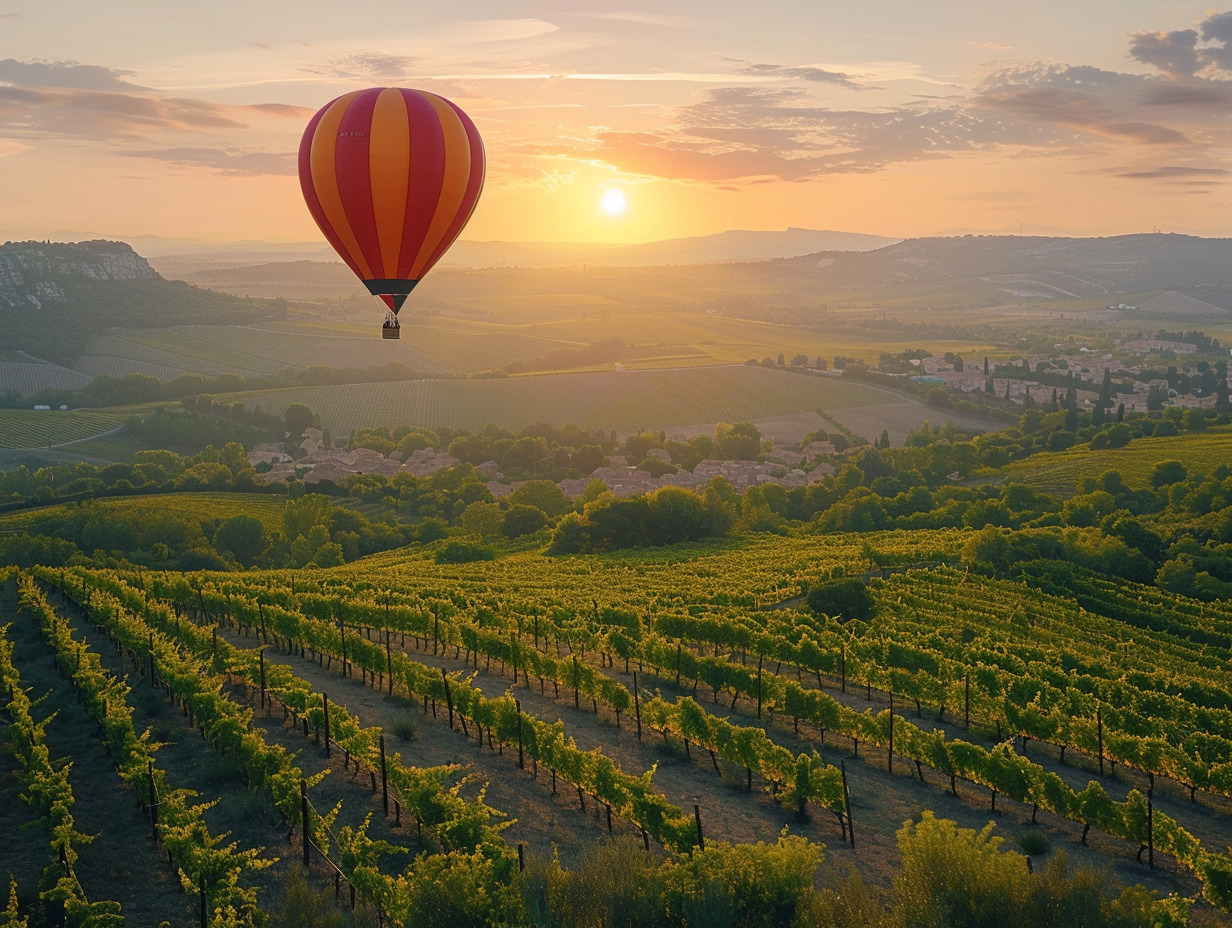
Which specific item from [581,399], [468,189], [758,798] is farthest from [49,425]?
[758,798]

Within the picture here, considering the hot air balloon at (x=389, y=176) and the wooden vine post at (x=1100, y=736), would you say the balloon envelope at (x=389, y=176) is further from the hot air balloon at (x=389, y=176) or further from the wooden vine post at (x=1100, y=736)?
the wooden vine post at (x=1100, y=736)

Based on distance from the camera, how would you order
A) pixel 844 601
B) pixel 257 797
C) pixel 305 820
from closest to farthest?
pixel 305 820 → pixel 257 797 → pixel 844 601

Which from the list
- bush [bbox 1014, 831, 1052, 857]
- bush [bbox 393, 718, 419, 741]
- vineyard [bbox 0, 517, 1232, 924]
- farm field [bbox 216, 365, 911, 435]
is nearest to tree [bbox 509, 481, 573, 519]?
vineyard [bbox 0, 517, 1232, 924]

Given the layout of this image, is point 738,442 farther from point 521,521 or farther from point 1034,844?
point 1034,844

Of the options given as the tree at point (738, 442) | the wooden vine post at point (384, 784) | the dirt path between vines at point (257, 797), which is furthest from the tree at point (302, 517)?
the wooden vine post at point (384, 784)

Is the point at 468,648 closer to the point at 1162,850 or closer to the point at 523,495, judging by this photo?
the point at 1162,850

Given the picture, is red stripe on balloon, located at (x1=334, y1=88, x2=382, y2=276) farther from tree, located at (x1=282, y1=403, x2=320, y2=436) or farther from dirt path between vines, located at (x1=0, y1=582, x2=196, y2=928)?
tree, located at (x1=282, y1=403, x2=320, y2=436)
